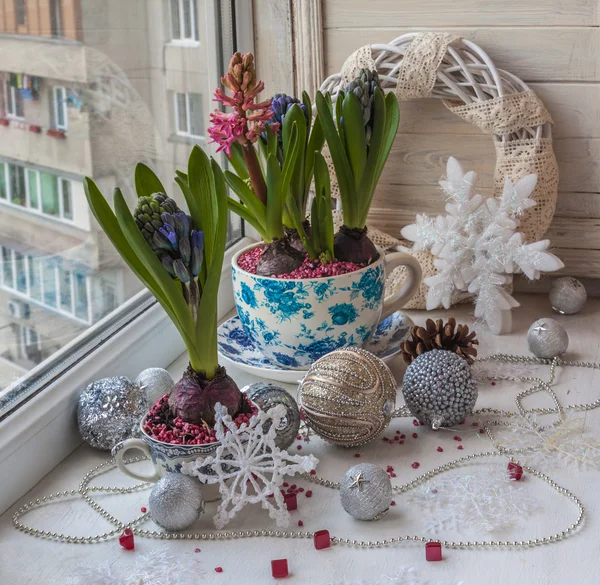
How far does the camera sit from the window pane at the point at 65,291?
783mm

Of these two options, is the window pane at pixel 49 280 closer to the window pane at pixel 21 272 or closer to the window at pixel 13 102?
the window pane at pixel 21 272

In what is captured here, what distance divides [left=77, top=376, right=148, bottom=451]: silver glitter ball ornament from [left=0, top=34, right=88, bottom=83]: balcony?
0.28 meters

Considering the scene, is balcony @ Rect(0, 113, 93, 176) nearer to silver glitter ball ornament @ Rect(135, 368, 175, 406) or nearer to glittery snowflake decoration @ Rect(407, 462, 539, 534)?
silver glitter ball ornament @ Rect(135, 368, 175, 406)

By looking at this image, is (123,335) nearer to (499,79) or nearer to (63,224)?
(63,224)

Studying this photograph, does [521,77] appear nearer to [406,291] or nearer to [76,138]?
[406,291]

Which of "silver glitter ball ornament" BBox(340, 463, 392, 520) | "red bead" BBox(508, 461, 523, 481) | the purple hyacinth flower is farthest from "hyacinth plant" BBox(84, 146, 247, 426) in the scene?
"red bead" BBox(508, 461, 523, 481)

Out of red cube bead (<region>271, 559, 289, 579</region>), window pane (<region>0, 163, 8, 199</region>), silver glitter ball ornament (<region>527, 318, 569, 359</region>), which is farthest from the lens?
silver glitter ball ornament (<region>527, 318, 569, 359</region>)

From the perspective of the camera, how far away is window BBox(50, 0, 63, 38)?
72 centimetres

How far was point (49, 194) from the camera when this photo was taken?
738 millimetres

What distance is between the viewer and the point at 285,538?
0.61 metres

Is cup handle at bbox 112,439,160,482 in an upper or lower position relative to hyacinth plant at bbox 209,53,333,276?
lower

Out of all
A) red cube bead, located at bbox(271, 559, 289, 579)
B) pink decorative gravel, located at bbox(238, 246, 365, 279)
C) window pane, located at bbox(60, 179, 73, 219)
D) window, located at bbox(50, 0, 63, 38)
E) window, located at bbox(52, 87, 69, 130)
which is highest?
window, located at bbox(50, 0, 63, 38)

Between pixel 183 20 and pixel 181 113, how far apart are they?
111 mm

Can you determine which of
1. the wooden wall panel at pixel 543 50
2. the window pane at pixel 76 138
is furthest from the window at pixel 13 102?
the wooden wall panel at pixel 543 50
